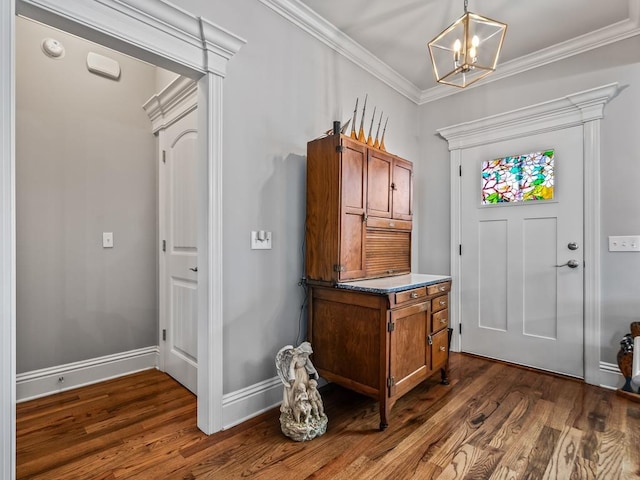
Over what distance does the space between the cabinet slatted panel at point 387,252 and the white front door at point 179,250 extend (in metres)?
1.23

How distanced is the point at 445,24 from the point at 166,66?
2.02 meters

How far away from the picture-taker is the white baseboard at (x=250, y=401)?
1.95 m

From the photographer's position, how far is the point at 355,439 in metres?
1.83

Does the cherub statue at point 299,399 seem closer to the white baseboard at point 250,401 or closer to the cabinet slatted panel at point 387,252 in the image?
the white baseboard at point 250,401

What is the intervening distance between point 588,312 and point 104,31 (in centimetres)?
358

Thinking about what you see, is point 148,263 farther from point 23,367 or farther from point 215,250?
point 215,250

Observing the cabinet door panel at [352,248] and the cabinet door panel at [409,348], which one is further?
the cabinet door panel at [352,248]

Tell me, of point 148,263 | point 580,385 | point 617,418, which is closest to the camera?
point 617,418

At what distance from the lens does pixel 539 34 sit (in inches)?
103

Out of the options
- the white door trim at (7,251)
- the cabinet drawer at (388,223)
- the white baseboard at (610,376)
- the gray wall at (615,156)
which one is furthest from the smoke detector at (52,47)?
the white baseboard at (610,376)

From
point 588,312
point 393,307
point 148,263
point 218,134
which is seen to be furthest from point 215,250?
point 588,312

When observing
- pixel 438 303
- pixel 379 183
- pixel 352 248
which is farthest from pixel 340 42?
pixel 438 303

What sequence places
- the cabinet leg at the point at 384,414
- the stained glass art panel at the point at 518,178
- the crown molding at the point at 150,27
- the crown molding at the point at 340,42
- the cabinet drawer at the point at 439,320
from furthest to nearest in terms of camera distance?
the stained glass art panel at the point at 518,178 → the cabinet drawer at the point at 439,320 → the crown molding at the point at 340,42 → the cabinet leg at the point at 384,414 → the crown molding at the point at 150,27

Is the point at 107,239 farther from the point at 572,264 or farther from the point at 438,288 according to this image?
the point at 572,264
